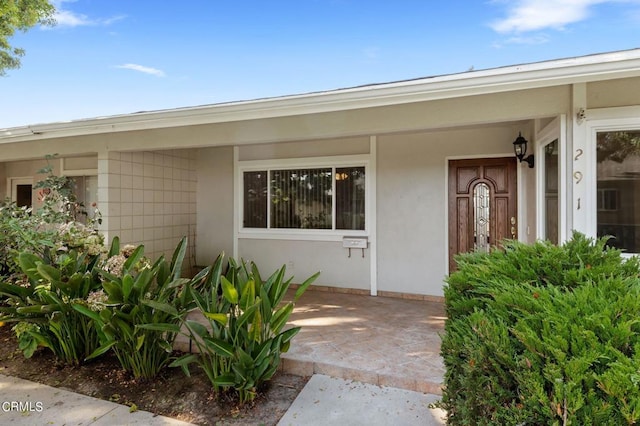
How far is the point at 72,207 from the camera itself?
617 cm

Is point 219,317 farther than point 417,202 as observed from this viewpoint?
No

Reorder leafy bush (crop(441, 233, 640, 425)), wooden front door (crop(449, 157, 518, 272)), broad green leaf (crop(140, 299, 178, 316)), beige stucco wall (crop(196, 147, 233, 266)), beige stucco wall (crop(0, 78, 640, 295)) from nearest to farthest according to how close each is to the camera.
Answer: leafy bush (crop(441, 233, 640, 425)), broad green leaf (crop(140, 299, 178, 316)), beige stucco wall (crop(0, 78, 640, 295)), wooden front door (crop(449, 157, 518, 272)), beige stucco wall (crop(196, 147, 233, 266))

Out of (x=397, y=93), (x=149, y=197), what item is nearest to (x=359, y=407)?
(x=397, y=93)

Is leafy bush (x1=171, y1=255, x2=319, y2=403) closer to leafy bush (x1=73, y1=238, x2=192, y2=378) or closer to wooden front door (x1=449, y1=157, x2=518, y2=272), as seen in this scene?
leafy bush (x1=73, y1=238, x2=192, y2=378)

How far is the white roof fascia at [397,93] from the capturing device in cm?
267

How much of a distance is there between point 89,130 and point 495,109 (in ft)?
16.4

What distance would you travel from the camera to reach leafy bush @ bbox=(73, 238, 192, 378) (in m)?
2.78

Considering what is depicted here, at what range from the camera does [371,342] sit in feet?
11.9

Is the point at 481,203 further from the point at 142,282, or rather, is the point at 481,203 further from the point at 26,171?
the point at 26,171

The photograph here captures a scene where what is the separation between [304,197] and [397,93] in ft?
10.6

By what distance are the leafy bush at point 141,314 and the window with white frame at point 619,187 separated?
12.1ft

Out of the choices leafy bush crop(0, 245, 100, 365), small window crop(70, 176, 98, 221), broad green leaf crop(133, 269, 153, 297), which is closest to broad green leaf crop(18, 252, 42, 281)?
leafy bush crop(0, 245, 100, 365)

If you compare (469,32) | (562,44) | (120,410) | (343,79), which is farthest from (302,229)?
(562,44)

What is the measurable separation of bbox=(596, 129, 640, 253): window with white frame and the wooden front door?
193 centimetres
